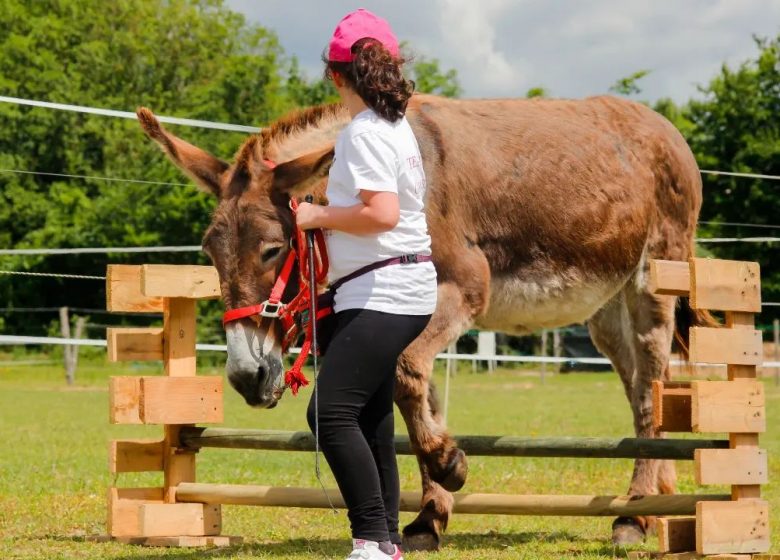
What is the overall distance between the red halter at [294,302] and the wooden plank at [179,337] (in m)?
1.55

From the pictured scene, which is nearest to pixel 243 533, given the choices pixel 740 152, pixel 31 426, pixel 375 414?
pixel 375 414

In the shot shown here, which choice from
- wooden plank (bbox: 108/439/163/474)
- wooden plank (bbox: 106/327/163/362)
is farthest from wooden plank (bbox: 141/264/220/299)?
wooden plank (bbox: 108/439/163/474)

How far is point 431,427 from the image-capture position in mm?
5180

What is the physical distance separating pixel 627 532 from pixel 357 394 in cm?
261

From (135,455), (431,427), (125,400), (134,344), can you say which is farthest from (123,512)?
(431,427)

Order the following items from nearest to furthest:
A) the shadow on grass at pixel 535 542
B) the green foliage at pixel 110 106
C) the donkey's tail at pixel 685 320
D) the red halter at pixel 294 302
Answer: the red halter at pixel 294 302
the shadow on grass at pixel 535 542
the donkey's tail at pixel 685 320
the green foliage at pixel 110 106

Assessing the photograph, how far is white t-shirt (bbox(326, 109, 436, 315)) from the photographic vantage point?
3.97 meters

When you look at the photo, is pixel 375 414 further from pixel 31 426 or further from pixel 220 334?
pixel 220 334

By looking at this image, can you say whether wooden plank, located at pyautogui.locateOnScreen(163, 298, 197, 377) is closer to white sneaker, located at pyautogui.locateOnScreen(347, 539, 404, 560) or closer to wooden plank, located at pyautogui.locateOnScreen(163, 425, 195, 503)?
Answer: wooden plank, located at pyautogui.locateOnScreen(163, 425, 195, 503)

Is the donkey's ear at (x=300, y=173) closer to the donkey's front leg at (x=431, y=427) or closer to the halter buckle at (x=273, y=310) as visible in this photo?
the halter buckle at (x=273, y=310)

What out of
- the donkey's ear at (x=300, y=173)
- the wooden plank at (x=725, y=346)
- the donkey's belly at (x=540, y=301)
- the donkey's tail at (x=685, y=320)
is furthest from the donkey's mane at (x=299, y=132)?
the donkey's tail at (x=685, y=320)

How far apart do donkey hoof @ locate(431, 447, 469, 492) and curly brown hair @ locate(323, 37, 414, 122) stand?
5.54 feet

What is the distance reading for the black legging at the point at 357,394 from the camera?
4.04 metres

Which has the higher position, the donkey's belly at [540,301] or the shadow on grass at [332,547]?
the donkey's belly at [540,301]
